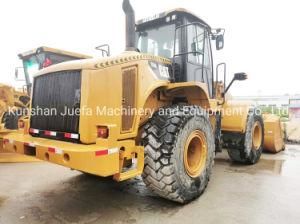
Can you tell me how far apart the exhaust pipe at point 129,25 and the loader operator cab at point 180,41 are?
Result: 2.32ft

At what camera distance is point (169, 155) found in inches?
138

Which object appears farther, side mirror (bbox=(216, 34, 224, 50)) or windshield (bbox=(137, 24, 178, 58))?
side mirror (bbox=(216, 34, 224, 50))

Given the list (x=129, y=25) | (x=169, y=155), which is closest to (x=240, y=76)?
(x=129, y=25)

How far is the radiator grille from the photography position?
3.57 metres

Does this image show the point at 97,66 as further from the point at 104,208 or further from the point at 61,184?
the point at 61,184

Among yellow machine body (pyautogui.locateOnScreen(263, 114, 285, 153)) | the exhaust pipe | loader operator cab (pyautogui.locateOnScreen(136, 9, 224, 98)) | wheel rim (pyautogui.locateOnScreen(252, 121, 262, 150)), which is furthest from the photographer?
yellow machine body (pyautogui.locateOnScreen(263, 114, 285, 153))

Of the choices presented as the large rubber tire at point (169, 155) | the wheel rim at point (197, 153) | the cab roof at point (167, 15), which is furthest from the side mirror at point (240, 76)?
the large rubber tire at point (169, 155)

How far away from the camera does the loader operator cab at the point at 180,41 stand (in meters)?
4.54

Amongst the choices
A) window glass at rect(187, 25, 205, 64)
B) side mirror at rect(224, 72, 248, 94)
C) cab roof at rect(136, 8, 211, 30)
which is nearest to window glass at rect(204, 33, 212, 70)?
window glass at rect(187, 25, 205, 64)

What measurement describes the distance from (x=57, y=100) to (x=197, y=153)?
2155 mm

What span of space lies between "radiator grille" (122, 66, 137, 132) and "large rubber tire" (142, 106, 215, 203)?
0.25 metres

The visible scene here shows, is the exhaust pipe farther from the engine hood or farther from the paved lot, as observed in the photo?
the paved lot

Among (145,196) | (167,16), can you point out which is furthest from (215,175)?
(167,16)

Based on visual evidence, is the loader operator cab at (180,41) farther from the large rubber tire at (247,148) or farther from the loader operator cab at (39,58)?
the loader operator cab at (39,58)
